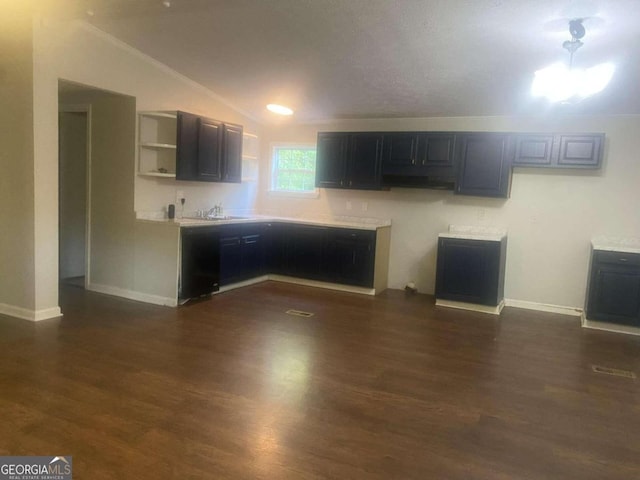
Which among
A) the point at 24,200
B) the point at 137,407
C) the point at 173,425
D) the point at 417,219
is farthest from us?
the point at 417,219

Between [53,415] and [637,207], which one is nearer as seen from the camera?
[53,415]

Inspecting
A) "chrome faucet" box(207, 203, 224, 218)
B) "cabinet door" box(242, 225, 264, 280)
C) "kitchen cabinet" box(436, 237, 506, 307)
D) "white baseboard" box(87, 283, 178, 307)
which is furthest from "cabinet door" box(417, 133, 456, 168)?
"white baseboard" box(87, 283, 178, 307)

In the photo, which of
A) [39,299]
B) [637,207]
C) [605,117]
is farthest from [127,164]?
[637,207]

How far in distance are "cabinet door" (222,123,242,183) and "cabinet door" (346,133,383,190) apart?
1486 mm

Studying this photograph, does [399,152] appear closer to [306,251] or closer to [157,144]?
[306,251]

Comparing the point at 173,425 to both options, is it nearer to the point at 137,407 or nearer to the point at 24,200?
the point at 137,407

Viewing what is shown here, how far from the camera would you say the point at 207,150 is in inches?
215

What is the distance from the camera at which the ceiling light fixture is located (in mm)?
3240

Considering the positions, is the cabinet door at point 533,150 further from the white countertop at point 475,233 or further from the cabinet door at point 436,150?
the white countertop at point 475,233

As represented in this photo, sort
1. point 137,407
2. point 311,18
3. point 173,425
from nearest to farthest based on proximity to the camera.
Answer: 1. point 173,425
2. point 137,407
3. point 311,18

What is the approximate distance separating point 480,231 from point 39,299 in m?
4.96

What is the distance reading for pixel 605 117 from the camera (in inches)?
201

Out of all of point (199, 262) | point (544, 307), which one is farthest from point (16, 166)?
point (544, 307)

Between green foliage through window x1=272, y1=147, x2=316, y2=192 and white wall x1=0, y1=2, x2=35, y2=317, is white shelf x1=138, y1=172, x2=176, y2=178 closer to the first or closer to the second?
white wall x1=0, y1=2, x2=35, y2=317
